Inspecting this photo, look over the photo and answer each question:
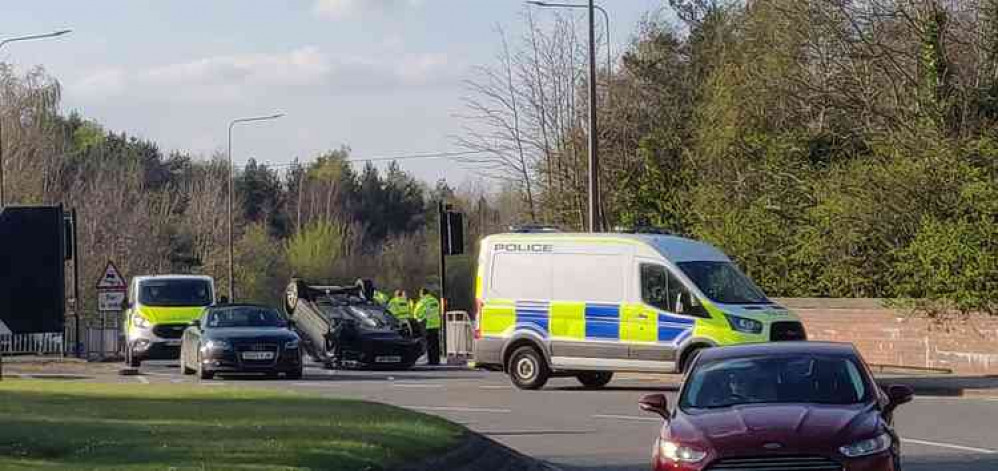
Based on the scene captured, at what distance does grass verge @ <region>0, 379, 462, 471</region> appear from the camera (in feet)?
42.4

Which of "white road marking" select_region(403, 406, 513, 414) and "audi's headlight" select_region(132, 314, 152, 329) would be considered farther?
"audi's headlight" select_region(132, 314, 152, 329)

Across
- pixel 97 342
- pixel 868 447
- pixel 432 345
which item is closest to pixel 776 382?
pixel 868 447

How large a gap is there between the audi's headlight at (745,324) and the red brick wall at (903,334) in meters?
6.90

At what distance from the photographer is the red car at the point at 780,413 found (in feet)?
37.1

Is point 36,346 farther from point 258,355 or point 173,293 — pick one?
point 258,355

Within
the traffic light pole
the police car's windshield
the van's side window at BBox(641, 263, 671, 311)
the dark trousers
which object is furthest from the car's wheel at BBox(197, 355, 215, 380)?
the police car's windshield

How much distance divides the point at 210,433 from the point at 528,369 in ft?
42.0

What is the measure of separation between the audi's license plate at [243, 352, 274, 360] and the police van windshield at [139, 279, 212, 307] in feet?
27.3

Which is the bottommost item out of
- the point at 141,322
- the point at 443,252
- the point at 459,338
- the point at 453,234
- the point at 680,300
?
the point at 459,338

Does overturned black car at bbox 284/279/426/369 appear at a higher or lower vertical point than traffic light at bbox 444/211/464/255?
lower

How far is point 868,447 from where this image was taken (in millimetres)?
11469

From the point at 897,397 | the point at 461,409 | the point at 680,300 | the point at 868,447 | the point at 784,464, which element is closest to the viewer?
the point at 784,464

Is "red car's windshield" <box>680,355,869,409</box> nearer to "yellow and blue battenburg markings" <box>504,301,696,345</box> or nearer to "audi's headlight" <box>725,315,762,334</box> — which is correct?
"audi's headlight" <box>725,315,762,334</box>

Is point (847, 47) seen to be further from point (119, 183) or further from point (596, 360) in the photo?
point (119, 183)
